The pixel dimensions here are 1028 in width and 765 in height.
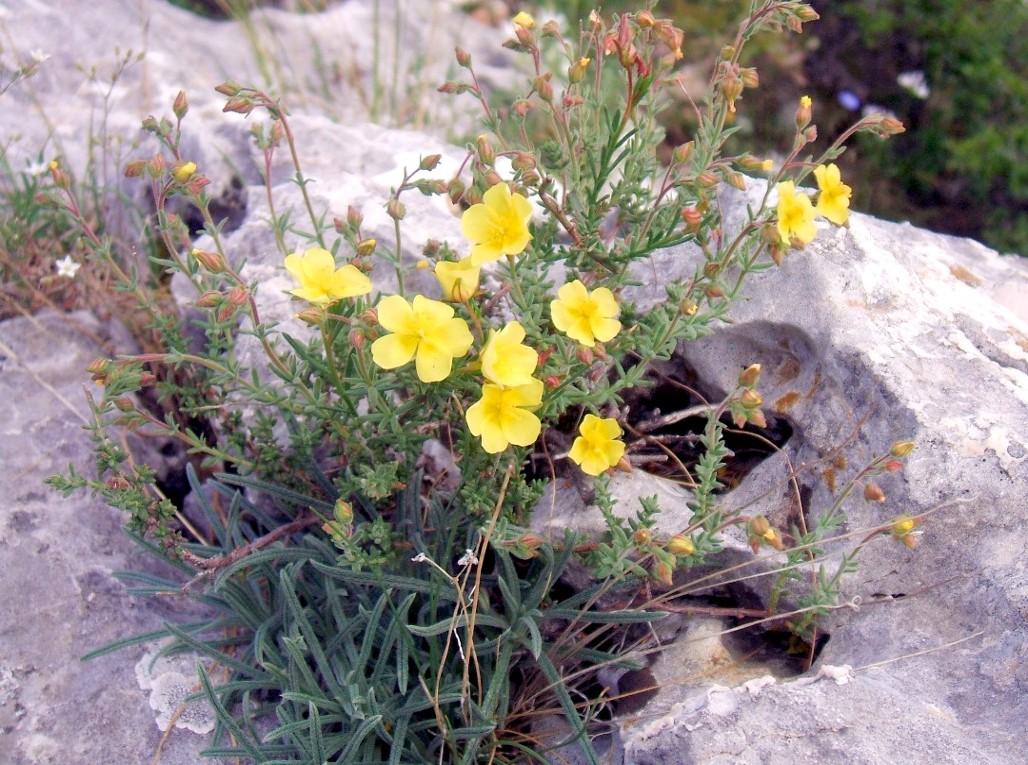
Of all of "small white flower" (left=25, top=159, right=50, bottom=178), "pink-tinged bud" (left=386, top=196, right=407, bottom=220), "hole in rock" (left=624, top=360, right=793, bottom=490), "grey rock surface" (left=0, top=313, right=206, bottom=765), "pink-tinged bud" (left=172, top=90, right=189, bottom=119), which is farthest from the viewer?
"small white flower" (left=25, top=159, right=50, bottom=178)

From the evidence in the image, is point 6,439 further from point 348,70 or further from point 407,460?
point 348,70

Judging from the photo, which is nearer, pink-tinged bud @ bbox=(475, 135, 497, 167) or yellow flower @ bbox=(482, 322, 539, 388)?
yellow flower @ bbox=(482, 322, 539, 388)

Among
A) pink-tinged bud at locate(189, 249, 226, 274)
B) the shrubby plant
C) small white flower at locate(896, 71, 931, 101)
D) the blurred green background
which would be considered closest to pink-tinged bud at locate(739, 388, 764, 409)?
the shrubby plant

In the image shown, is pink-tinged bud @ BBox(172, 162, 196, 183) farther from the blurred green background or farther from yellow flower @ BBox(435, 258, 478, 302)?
the blurred green background

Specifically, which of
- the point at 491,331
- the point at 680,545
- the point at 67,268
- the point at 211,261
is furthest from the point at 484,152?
the point at 67,268

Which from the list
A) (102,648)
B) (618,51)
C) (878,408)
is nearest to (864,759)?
(878,408)

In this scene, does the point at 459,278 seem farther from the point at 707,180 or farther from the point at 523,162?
the point at 707,180
